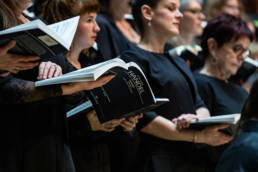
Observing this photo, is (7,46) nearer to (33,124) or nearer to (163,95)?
(33,124)

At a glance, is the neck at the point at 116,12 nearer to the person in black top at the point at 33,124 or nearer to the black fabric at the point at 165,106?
the black fabric at the point at 165,106

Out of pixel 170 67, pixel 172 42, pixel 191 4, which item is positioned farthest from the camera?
pixel 191 4

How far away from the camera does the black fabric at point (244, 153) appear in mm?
1887

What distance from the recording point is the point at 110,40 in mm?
3281

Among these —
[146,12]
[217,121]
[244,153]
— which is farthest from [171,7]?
[244,153]

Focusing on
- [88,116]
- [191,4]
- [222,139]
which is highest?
[191,4]

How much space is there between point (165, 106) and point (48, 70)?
0.97 metres

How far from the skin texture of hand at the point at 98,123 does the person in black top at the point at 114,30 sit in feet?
2.65

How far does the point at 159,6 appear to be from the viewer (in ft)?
9.66

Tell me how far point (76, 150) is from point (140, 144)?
1.61 feet

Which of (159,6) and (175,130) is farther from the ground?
(159,6)

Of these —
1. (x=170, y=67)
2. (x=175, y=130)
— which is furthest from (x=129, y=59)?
(x=175, y=130)

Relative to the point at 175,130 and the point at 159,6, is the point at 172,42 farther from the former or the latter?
the point at 175,130

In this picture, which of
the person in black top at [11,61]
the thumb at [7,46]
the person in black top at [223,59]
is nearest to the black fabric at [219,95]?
the person in black top at [223,59]
